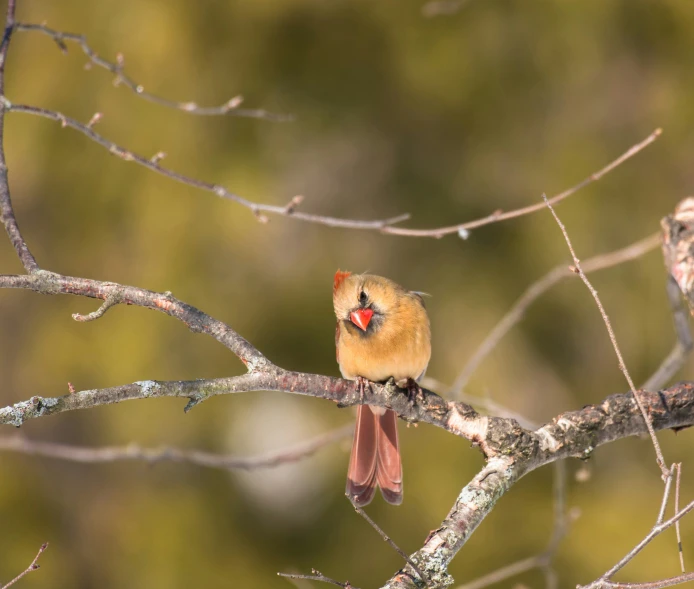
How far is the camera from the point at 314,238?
16.7 ft

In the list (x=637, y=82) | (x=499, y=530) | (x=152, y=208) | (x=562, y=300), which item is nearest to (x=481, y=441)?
(x=499, y=530)

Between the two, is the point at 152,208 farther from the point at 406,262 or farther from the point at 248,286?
the point at 406,262

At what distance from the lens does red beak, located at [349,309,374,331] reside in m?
3.43

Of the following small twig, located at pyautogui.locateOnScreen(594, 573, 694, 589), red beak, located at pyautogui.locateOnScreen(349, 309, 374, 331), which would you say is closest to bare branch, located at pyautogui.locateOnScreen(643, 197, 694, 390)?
red beak, located at pyautogui.locateOnScreen(349, 309, 374, 331)

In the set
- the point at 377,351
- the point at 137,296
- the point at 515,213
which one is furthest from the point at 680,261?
the point at 137,296

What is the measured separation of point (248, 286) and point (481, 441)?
8.69ft

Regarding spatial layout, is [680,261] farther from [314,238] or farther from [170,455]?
[314,238]

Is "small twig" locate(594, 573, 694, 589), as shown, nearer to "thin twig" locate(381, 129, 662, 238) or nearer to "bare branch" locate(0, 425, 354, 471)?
"thin twig" locate(381, 129, 662, 238)

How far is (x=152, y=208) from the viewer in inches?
194

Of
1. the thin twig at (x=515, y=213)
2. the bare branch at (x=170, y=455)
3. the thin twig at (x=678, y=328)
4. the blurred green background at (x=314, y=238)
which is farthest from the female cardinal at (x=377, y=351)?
the blurred green background at (x=314, y=238)

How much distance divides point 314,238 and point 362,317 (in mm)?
1726

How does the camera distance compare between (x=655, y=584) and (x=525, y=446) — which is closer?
(x=655, y=584)

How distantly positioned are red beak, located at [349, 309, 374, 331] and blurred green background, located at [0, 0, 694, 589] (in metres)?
1.40

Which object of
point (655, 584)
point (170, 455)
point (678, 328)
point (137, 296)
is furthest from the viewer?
point (170, 455)
